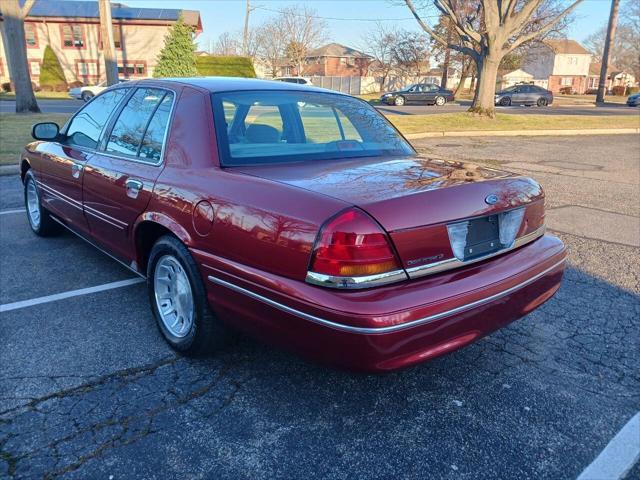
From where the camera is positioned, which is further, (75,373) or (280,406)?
(75,373)

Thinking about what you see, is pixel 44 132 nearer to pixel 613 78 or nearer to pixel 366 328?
pixel 366 328

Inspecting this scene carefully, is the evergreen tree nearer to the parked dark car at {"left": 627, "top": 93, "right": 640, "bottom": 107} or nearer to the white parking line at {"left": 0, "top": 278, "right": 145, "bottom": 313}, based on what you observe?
the white parking line at {"left": 0, "top": 278, "right": 145, "bottom": 313}

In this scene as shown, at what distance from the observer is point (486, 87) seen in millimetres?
19359

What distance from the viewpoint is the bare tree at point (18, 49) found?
57.4 ft

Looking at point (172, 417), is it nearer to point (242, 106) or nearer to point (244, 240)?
point (244, 240)

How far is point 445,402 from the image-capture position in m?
2.72

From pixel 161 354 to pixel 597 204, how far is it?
6.28 meters

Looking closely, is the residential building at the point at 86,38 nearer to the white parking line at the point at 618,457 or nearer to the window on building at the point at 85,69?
the window on building at the point at 85,69

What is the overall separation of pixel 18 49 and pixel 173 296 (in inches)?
748

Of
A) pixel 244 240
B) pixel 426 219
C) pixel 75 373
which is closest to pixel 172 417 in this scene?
pixel 75 373

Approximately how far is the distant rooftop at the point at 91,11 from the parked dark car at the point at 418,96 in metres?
19.7

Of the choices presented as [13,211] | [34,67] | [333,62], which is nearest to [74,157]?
[13,211]

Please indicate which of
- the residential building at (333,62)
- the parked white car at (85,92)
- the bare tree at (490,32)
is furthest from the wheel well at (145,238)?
the residential building at (333,62)

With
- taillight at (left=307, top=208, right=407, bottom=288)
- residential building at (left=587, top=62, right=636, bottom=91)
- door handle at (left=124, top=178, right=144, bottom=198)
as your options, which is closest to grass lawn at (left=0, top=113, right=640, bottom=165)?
door handle at (left=124, top=178, right=144, bottom=198)
